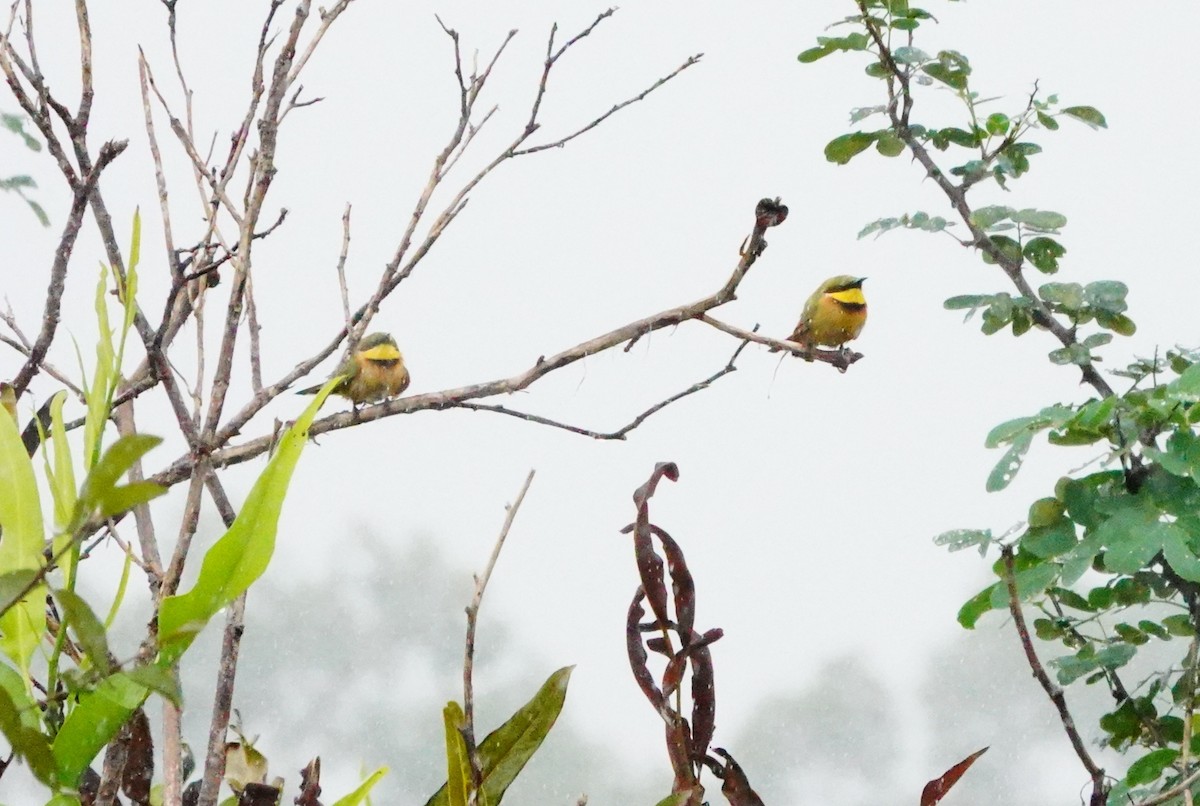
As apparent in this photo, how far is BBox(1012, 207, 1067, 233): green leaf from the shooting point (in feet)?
3.68

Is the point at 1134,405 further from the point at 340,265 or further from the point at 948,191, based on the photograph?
the point at 340,265

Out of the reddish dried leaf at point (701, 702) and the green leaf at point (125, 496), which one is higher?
the reddish dried leaf at point (701, 702)

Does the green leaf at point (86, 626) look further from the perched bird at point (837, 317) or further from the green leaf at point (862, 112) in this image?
the perched bird at point (837, 317)

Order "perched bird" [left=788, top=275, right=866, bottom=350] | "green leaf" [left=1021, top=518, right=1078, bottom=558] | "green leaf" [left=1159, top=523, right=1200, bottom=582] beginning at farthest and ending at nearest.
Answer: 1. "perched bird" [left=788, top=275, right=866, bottom=350]
2. "green leaf" [left=1021, top=518, right=1078, bottom=558]
3. "green leaf" [left=1159, top=523, right=1200, bottom=582]

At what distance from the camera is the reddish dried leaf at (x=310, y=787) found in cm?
36

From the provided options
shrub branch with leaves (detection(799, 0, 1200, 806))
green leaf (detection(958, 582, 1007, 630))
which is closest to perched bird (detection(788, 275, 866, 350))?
shrub branch with leaves (detection(799, 0, 1200, 806))

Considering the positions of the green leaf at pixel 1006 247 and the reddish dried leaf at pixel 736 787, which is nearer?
the reddish dried leaf at pixel 736 787

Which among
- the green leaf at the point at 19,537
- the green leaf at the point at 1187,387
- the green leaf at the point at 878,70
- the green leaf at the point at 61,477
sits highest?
the green leaf at the point at 878,70

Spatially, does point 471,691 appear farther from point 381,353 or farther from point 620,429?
point 381,353

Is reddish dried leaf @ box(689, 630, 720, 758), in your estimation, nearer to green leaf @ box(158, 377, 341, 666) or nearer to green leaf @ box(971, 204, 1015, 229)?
green leaf @ box(158, 377, 341, 666)

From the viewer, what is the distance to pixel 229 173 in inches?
29.3

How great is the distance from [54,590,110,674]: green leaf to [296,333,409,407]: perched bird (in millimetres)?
1364

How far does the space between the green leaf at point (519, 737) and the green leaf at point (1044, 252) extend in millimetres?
956

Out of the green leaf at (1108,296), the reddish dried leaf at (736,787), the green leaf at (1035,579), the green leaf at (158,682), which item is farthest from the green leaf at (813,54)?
the green leaf at (158,682)
